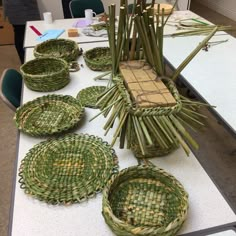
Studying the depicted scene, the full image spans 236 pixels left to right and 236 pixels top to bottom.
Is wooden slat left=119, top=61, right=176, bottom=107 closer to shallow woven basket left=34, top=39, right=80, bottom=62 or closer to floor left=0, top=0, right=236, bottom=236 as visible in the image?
shallow woven basket left=34, top=39, right=80, bottom=62

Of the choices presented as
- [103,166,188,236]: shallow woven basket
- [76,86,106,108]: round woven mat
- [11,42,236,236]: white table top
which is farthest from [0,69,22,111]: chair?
[103,166,188,236]: shallow woven basket

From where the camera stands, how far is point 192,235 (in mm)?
705

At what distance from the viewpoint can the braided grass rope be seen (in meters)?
0.82

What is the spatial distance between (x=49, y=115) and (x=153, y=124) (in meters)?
0.49

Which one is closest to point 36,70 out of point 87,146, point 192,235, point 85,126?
point 85,126

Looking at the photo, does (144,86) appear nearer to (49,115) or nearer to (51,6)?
(49,115)

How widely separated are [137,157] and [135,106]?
191 mm

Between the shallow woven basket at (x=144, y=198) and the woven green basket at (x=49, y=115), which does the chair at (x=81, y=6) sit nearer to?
the woven green basket at (x=49, y=115)

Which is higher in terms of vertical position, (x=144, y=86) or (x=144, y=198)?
(x=144, y=86)

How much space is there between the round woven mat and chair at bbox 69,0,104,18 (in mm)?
1479

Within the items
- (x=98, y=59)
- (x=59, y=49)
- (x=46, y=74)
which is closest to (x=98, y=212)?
(x=46, y=74)

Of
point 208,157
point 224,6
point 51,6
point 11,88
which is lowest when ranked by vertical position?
point 208,157

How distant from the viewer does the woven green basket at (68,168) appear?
0.79 metres

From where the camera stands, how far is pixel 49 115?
111cm
